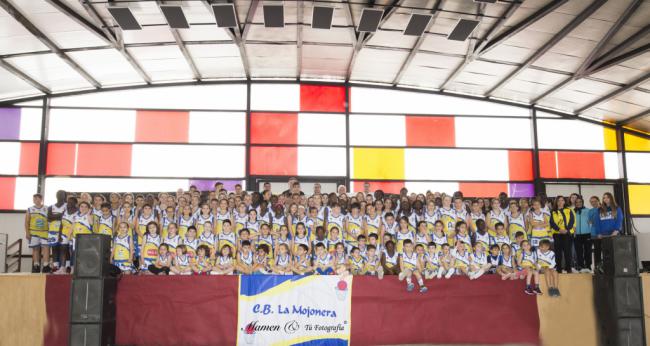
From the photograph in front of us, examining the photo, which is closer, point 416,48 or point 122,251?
point 122,251

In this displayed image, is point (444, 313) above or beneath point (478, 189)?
beneath

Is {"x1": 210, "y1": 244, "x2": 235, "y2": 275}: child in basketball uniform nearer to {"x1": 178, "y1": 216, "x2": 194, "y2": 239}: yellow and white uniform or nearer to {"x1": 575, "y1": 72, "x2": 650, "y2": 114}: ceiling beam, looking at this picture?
{"x1": 178, "y1": 216, "x2": 194, "y2": 239}: yellow and white uniform

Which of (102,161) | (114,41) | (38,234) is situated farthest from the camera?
(102,161)

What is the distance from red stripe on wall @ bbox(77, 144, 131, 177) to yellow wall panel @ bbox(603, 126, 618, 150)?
15.7 meters

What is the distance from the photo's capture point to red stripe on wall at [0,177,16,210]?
16.8 meters

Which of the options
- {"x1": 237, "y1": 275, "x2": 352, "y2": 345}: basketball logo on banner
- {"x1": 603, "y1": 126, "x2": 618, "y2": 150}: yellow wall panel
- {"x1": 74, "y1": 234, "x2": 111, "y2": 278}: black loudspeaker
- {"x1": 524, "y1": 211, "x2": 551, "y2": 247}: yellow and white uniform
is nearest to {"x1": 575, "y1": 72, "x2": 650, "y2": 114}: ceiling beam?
{"x1": 603, "y1": 126, "x2": 618, "y2": 150}: yellow wall panel

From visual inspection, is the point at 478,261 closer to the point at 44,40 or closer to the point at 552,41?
the point at 552,41

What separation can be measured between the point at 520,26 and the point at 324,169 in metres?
7.12

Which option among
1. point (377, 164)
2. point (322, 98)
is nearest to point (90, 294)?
point (377, 164)

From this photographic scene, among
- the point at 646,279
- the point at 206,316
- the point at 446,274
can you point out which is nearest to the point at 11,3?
the point at 206,316

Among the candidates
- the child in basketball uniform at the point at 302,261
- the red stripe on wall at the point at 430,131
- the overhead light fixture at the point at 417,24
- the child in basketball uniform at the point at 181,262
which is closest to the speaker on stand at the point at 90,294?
the child in basketball uniform at the point at 181,262

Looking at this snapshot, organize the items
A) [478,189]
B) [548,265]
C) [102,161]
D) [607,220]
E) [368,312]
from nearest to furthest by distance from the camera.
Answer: [368,312] < [548,265] < [607,220] < [102,161] < [478,189]

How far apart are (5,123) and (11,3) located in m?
6.10

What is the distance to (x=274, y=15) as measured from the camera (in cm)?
1251
